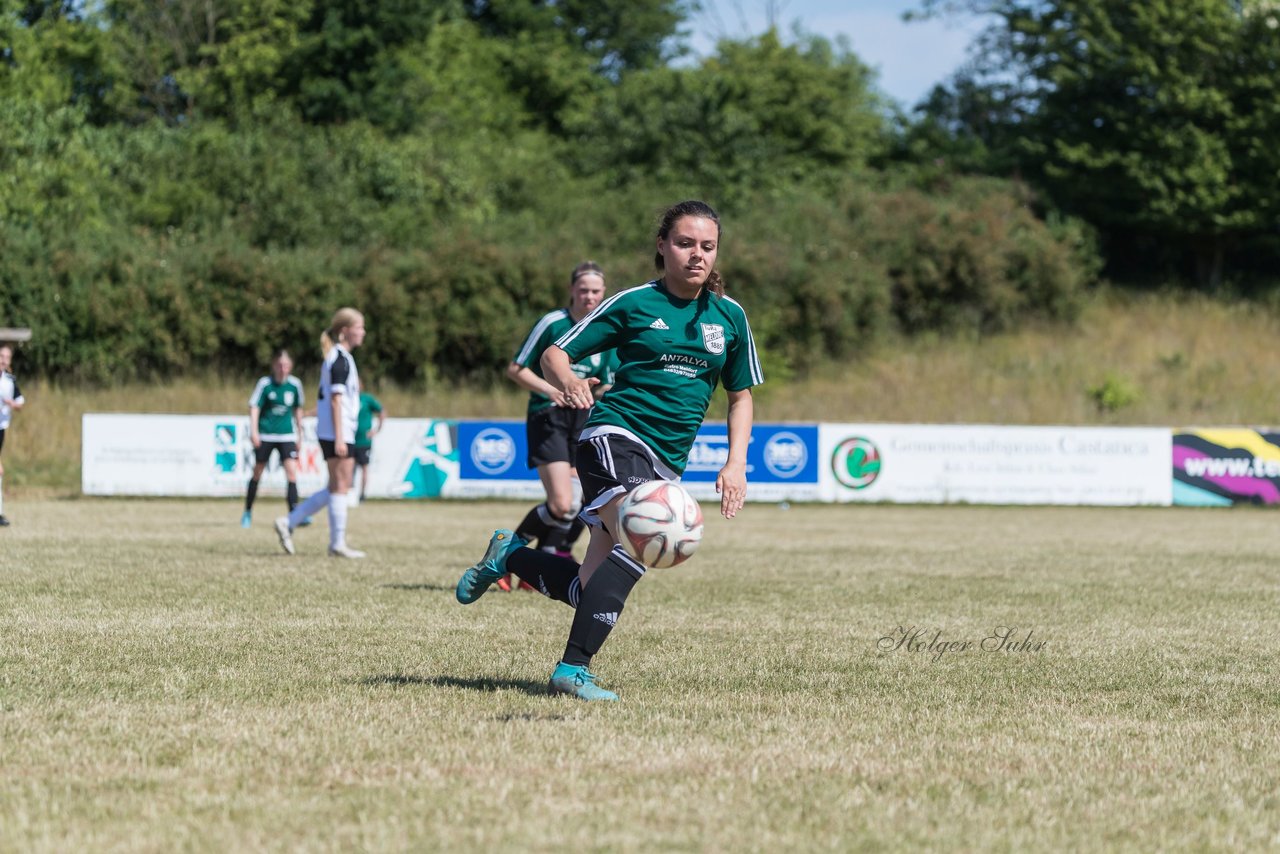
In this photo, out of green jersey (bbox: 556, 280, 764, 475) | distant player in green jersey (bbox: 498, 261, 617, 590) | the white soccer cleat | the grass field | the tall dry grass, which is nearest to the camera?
the grass field

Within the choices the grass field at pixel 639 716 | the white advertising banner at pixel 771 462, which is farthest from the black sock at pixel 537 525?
the white advertising banner at pixel 771 462

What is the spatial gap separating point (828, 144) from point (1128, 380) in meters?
17.0

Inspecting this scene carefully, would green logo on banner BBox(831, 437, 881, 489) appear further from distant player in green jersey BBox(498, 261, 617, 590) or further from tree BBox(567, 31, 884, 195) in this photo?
tree BBox(567, 31, 884, 195)

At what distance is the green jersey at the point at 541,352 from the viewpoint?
900cm

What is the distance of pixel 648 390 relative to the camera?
5562 millimetres

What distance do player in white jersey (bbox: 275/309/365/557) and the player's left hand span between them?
6442mm

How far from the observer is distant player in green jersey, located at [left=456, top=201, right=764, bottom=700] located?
5.42m

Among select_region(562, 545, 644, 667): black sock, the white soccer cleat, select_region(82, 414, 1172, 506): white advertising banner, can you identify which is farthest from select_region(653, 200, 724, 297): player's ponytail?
select_region(82, 414, 1172, 506): white advertising banner

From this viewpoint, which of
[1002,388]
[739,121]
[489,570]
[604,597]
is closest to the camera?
[604,597]

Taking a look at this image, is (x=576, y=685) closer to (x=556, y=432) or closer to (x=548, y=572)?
(x=548, y=572)

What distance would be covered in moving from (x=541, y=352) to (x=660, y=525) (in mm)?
3721

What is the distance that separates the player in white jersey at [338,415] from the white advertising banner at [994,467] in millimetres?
14344

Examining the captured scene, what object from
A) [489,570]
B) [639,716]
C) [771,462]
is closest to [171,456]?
[771,462]

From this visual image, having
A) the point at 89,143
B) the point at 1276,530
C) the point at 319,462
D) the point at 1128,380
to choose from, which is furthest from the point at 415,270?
the point at 1276,530
